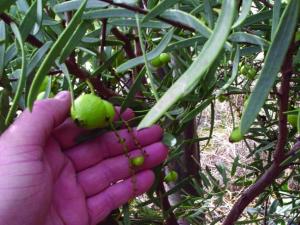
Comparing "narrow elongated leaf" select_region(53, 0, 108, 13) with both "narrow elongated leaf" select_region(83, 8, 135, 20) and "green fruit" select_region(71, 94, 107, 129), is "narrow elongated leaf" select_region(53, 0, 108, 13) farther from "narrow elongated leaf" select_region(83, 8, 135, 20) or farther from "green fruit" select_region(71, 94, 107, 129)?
"green fruit" select_region(71, 94, 107, 129)

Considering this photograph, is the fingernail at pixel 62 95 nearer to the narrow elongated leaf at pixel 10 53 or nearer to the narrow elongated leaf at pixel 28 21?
the narrow elongated leaf at pixel 10 53

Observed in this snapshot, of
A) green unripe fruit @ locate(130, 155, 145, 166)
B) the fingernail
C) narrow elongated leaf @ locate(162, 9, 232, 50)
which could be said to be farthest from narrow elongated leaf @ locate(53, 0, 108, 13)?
green unripe fruit @ locate(130, 155, 145, 166)

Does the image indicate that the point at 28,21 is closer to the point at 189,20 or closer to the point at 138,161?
the point at 189,20

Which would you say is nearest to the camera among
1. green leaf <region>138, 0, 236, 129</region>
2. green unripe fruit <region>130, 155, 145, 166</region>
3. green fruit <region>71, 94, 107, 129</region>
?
green leaf <region>138, 0, 236, 129</region>

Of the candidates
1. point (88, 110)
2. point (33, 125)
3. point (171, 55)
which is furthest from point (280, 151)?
point (33, 125)

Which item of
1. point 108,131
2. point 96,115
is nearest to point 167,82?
point 108,131

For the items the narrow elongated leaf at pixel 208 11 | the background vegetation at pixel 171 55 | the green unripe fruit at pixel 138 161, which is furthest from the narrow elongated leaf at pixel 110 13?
the green unripe fruit at pixel 138 161

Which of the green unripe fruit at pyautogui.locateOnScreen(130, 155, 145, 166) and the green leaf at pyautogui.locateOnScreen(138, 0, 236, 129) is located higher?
the green leaf at pyautogui.locateOnScreen(138, 0, 236, 129)
